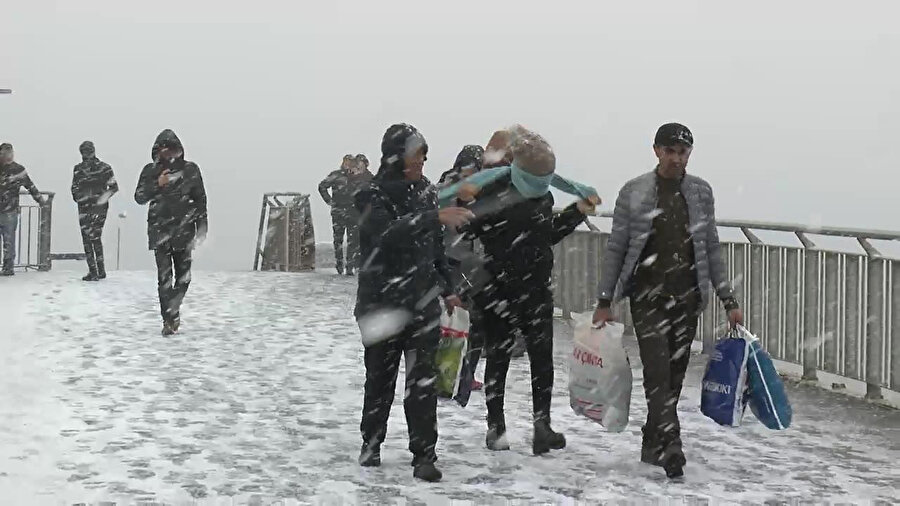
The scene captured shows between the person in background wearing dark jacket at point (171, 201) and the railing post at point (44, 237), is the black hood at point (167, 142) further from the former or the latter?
the railing post at point (44, 237)

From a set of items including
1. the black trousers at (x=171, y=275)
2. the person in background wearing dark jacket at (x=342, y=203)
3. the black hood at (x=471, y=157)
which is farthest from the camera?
the person in background wearing dark jacket at (x=342, y=203)

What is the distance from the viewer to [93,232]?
17672mm

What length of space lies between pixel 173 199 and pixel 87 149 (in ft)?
21.7

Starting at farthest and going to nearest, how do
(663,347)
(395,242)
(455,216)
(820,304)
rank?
(820,304) → (663,347) → (395,242) → (455,216)

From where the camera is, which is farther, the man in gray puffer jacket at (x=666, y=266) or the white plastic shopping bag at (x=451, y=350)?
the white plastic shopping bag at (x=451, y=350)

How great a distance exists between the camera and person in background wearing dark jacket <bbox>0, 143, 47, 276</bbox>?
59.8 ft

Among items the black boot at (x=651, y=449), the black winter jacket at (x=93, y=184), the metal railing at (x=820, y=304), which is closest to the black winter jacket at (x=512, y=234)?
the black boot at (x=651, y=449)

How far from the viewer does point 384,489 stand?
18.6ft

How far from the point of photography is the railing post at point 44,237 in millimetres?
20234

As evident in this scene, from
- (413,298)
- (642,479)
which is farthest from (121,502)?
(642,479)

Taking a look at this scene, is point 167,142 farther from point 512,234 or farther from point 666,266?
point 666,266

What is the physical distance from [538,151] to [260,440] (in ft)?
7.87

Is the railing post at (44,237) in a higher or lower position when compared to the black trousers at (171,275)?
higher

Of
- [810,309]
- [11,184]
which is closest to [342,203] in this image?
[11,184]
